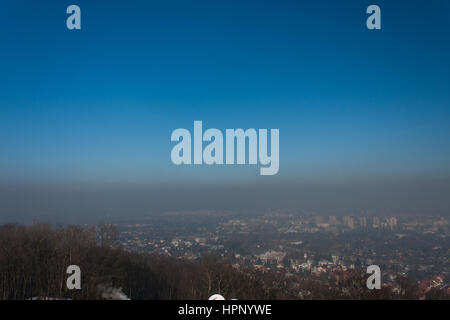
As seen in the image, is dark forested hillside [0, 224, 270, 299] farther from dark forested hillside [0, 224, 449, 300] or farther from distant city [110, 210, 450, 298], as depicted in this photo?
distant city [110, 210, 450, 298]

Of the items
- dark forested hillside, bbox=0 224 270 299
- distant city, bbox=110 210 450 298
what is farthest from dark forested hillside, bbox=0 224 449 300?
distant city, bbox=110 210 450 298

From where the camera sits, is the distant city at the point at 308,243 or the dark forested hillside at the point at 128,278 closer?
the dark forested hillside at the point at 128,278

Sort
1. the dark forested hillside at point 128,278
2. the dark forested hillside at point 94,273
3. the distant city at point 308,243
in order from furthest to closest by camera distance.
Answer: the distant city at point 308,243, the dark forested hillside at point 94,273, the dark forested hillside at point 128,278

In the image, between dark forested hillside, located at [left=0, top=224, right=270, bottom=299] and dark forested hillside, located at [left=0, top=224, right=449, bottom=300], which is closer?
dark forested hillside, located at [left=0, top=224, right=449, bottom=300]

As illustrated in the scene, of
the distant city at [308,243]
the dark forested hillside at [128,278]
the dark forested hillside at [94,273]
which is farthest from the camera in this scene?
the distant city at [308,243]

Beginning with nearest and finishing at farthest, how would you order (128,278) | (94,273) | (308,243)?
1. (94,273)
2. (128,278)
3. (308,243)

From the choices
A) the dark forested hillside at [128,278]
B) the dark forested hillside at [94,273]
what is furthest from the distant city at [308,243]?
the dark forested hillside at [94,273]

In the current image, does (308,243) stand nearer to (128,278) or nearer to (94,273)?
(128,278)

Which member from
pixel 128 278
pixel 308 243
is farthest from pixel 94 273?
pixel 308 243

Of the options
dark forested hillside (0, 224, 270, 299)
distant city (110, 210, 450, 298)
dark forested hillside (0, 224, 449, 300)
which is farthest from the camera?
distant city (110, 210, 450, 298)

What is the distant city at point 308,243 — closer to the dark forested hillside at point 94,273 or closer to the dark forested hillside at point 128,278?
the dark forested hillside at point 128,278

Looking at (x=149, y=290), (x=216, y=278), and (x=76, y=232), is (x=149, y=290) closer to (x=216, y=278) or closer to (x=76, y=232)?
(x=216, y=278)
